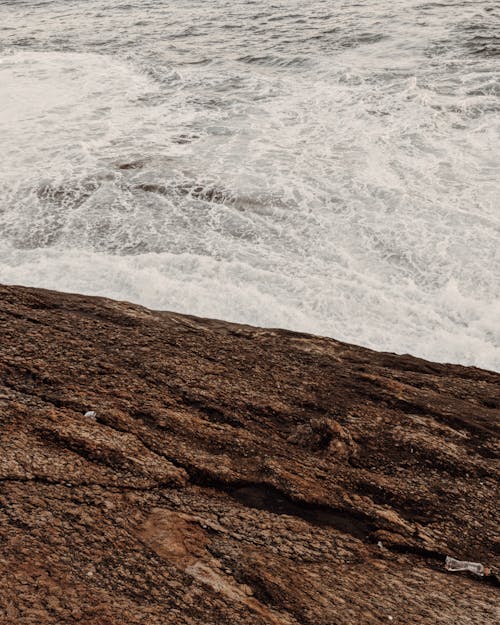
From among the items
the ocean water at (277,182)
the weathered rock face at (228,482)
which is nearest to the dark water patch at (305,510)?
Answer: the weathered rock face at (228,482)

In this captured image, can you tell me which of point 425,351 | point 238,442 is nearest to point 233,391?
point 238,442

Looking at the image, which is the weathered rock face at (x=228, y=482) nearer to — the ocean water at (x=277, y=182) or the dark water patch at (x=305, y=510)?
the dark water patch at (x=305, y=510)

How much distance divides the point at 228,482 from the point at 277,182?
9.00 meters

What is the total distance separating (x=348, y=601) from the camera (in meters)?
3.27

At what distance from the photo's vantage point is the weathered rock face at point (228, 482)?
3.19 metres

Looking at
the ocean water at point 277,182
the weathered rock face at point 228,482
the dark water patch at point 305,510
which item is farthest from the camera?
the ocean water at point 277,182

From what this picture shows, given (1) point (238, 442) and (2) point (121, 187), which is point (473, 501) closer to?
(1) point (238, 442)

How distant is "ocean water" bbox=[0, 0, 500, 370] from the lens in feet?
29.1

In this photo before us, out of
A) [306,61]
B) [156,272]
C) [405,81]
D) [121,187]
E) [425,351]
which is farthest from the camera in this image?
[306,61]

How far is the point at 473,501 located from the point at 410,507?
463 mm

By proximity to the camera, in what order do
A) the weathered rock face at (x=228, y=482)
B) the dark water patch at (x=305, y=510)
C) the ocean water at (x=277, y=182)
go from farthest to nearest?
the ocean water at (x=277, y=182)
the dark water patch at (x=305, y=510)
the weathered rock face at (x=228, y=482)

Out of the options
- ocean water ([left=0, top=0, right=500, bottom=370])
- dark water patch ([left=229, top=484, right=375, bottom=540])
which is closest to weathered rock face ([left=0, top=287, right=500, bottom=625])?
dark water patch ([left=229, top=484, right=375, bottom=540])

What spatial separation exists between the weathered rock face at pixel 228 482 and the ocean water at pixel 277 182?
2978mm

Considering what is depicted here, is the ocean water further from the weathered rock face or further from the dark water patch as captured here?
the dark water patch
